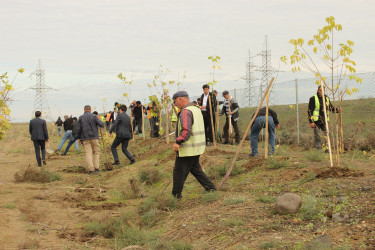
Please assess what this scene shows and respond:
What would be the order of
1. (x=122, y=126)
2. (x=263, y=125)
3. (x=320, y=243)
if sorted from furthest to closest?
1. (x=122, y=126)
2. (x=263, y=125)
3. (x=320, y=243)

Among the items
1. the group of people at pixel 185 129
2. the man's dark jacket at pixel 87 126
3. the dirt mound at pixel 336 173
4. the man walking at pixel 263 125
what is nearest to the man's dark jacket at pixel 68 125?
the group of people at pixel 185 129

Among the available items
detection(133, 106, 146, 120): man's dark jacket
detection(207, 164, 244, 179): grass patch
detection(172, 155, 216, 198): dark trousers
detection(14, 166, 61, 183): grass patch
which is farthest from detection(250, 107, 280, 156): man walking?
detection(133, 106, 146, 120): man's dark jacket

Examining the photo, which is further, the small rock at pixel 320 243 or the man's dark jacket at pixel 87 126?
the man's dark jacket at pixel 87 126

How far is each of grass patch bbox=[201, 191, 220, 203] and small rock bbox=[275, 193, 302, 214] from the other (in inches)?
61.5

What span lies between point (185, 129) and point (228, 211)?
1.61m

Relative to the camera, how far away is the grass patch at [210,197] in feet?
23.5

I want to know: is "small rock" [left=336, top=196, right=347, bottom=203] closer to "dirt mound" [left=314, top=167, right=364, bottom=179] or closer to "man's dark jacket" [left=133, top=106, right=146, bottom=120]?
"dirt mound" [left=314, top=167, right=364, bottom=179]

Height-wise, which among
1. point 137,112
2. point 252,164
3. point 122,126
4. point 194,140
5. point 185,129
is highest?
point 137,112

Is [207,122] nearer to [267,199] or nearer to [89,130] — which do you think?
[89,130]

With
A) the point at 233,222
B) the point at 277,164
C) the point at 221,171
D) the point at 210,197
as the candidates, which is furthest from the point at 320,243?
the point at 221,171

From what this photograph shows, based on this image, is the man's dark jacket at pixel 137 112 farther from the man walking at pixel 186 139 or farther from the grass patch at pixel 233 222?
the grass patch at pixel 233 222

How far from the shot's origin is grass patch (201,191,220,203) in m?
7.15

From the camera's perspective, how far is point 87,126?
12664 millimetres

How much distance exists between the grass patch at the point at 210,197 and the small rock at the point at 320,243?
275 centimetres
